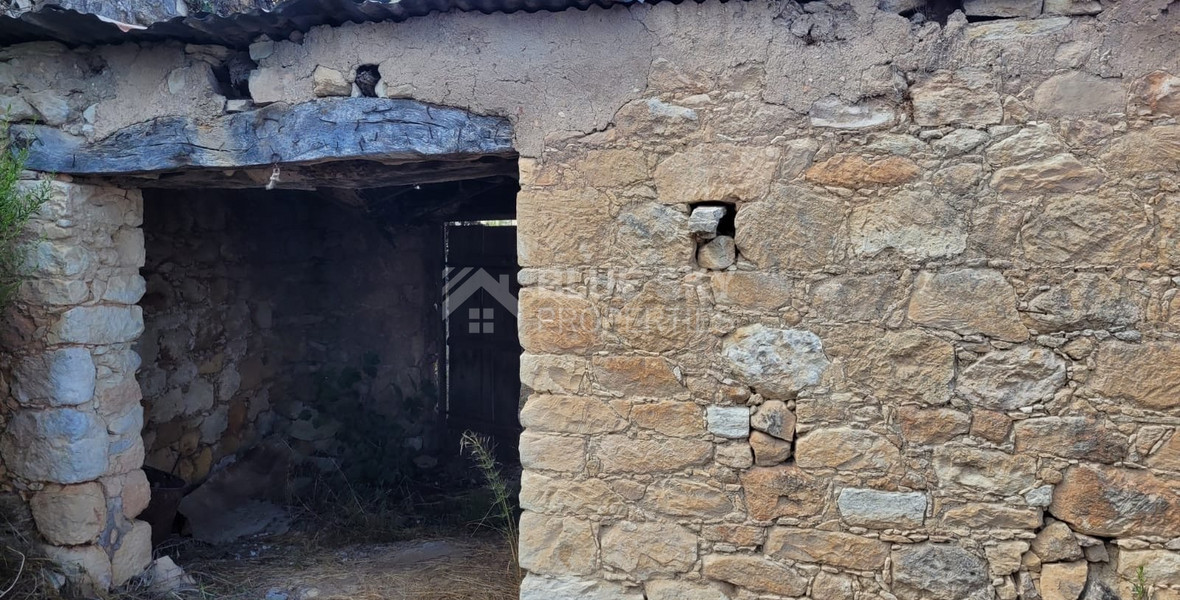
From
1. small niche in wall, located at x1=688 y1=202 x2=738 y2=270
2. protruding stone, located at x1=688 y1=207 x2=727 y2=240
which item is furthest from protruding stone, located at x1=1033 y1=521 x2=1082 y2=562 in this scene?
protruding stone, located at x1=688 y1=207 x2=727 y2=240

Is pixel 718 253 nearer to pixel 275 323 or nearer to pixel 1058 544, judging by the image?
pixel 1058 544

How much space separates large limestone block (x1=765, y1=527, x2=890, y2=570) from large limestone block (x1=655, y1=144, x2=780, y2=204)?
3.63 feet

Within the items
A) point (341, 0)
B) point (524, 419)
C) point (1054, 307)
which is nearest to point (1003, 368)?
point (1054, 307)

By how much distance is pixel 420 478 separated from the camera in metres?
5.27

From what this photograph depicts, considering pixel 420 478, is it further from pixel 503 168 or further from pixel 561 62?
pixel 561 62

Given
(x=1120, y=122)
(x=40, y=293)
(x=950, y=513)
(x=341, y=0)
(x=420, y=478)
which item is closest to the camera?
(x=1120, y=122)

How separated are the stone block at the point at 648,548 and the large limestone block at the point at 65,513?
2.29m

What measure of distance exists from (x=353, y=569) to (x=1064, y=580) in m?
3.13

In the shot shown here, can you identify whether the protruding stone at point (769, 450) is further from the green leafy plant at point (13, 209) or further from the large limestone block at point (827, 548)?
the green leafy plant at point (13, 209)

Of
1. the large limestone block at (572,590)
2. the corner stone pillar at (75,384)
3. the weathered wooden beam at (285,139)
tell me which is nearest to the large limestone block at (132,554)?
the corner stone pillar at (75,384)

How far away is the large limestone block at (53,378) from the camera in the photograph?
3.24 metres

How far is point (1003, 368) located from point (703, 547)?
1099mm

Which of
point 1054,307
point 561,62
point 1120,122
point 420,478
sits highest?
point 561,62

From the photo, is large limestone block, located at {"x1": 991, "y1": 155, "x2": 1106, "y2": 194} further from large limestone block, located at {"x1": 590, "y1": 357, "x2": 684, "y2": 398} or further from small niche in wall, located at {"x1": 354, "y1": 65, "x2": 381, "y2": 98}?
small niche in wall, located at {"x1": 354, "y1": 65, "x2": 381, "y2": 98}
